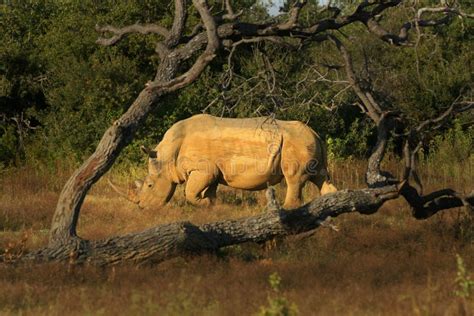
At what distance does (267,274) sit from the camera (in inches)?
372

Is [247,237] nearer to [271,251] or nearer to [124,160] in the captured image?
Result: [271,251]

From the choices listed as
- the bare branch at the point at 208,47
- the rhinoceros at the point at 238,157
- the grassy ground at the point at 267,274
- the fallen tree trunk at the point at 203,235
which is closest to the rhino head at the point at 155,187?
the rhinoceros at the point at 238,157

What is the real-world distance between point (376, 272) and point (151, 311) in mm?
3038

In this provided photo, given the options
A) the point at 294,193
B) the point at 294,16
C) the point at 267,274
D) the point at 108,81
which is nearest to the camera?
the point at 267,274

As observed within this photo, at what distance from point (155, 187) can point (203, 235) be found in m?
4.72

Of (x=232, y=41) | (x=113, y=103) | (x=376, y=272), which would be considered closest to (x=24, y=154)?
(x=113, y=103)

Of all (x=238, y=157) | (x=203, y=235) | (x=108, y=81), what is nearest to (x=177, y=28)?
(x=203, y=235)

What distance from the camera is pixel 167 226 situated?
10.1 m

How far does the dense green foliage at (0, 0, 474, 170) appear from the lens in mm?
20203

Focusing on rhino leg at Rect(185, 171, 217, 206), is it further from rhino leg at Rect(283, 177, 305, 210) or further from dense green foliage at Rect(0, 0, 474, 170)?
dense green foliage at Rect(0, 0, 474, 170)

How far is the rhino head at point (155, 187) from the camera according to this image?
1480 centimetres

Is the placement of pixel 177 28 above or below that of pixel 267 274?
above

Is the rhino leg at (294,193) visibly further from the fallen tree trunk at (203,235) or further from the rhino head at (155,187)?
the fallen tree trunk at (203,235)

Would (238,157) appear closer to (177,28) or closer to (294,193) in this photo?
(294,193)
